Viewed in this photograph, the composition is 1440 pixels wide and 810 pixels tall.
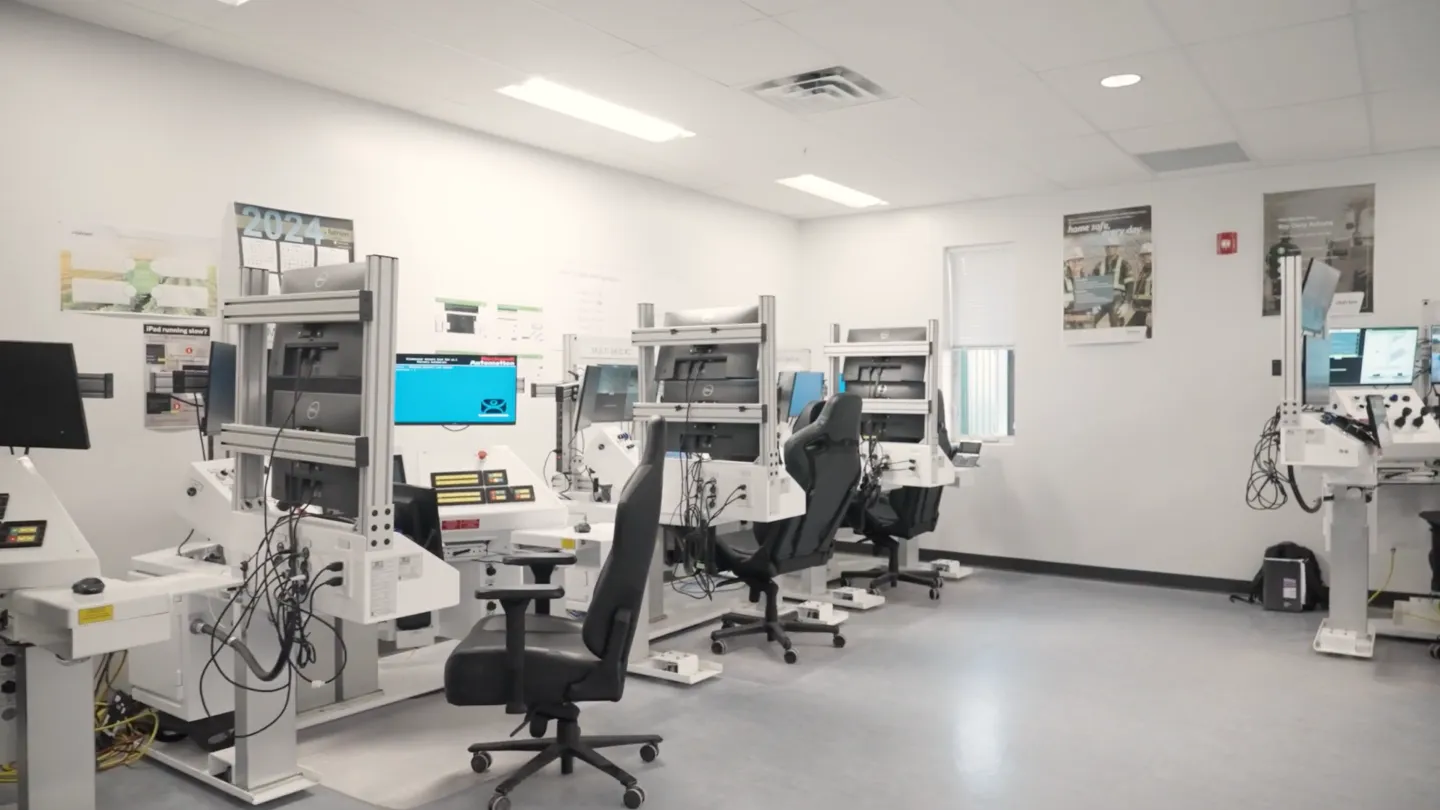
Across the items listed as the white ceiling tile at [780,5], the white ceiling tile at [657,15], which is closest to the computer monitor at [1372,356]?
the white ceiling tile at [780,5]

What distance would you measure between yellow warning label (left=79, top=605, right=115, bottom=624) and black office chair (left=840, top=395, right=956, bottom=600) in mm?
4188

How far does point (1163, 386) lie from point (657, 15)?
4452 millimetres

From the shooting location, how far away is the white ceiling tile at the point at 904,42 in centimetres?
362

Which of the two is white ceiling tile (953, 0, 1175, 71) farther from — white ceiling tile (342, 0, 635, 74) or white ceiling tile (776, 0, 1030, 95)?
white ceiling tile (342, 0, 635, 74)

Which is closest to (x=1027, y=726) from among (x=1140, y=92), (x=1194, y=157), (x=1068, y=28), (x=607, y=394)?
(x=607, y=394)

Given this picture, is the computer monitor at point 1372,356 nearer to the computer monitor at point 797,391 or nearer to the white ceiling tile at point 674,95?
the computer monitor at point 797,391

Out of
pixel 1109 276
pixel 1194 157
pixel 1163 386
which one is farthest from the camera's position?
pixel 1109 276

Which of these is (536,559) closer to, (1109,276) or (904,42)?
(904,42)

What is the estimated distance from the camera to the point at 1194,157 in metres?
5.80

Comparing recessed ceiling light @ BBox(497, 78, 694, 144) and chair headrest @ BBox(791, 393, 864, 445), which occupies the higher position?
recessed ceiling light @ BBox(497, 78, 694, 144)

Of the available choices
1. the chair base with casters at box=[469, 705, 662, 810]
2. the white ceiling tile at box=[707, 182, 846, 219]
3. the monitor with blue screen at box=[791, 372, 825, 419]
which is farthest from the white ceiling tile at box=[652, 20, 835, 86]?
the chair base with casters at box=[469, 705, 662, 810]

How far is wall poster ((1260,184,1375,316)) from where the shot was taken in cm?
575

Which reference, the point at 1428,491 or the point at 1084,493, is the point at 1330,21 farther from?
the point at 1084,493

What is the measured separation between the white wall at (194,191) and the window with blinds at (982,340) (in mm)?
2812
